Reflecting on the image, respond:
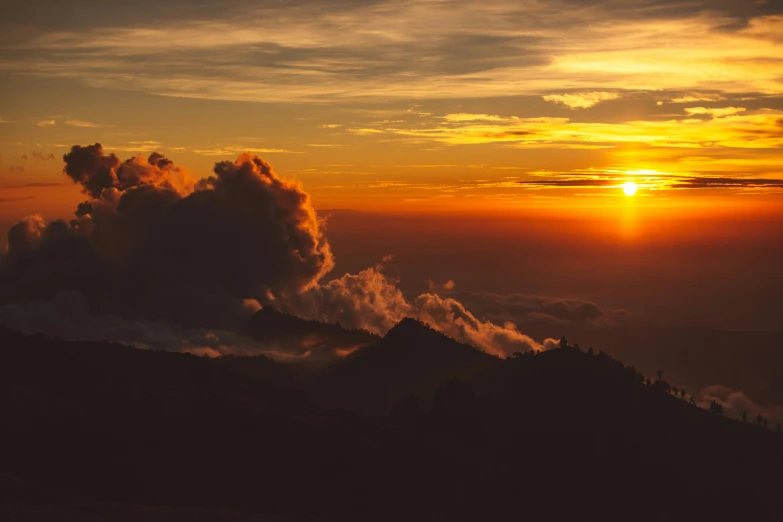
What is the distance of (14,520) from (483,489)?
300ft

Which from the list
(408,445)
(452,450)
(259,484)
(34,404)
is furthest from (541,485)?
(34,404)

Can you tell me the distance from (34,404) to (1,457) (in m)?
17.7

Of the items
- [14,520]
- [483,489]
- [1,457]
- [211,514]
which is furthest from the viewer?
[483,489]

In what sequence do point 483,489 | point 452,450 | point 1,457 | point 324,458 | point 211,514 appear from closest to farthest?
point 211,514 < point 1,457 < point 324,458 < point 483,489 < point 452,450

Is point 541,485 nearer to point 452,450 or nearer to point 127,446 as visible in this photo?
point 452,450

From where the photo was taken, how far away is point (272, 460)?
133250mm

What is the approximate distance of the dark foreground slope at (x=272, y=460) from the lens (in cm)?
11431

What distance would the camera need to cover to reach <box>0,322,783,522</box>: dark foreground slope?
114312 mm

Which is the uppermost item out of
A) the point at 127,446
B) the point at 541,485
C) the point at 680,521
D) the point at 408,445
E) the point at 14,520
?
the point at 14,520

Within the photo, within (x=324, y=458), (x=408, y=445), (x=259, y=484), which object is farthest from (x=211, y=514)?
(x=408, y=445)

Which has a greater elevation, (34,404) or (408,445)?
(34,404)

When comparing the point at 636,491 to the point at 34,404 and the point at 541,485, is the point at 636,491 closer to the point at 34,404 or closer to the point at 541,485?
the point at 541,485

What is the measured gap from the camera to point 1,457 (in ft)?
371

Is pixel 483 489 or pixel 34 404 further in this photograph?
pixel 483 489
